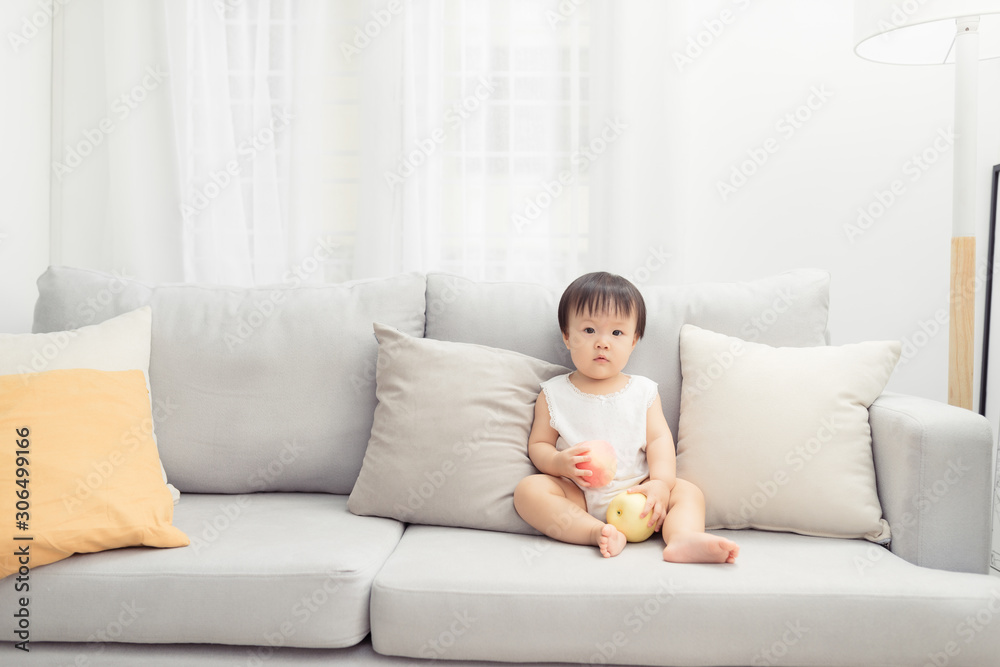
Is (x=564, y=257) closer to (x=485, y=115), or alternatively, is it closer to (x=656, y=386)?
(x=485, y=115)

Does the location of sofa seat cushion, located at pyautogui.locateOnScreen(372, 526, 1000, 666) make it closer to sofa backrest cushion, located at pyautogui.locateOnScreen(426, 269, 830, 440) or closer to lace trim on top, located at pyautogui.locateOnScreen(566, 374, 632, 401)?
lace trim on top, located at pyautogui.locateOnScreen(566, 374, 632, 401)

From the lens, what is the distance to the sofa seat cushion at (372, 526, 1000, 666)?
1110mm

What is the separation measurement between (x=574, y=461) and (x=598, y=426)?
0.47 ft

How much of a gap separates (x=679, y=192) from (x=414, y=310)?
40.6 inches

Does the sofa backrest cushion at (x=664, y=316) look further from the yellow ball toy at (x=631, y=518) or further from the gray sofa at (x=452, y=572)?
the yellow ball toy at (x=631, y=518)

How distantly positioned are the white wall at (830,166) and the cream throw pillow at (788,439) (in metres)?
0.88

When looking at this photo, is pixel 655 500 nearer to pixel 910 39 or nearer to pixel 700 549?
pixel 700 549

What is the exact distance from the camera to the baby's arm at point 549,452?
1.38 metres

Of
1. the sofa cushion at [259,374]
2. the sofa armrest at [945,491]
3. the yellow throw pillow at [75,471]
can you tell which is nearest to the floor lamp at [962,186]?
the sofa armrest at [945,491]

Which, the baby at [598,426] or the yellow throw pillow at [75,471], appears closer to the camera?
the yellow throw pillow at [75,471]

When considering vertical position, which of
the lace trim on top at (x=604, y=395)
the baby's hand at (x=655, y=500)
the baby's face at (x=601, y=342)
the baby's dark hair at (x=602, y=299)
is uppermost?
the baby's dark hair at (x=602, y=299)

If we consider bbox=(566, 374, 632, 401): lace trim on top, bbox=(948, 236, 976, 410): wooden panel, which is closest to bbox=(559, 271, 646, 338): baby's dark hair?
bbox=(566, 374, 632, 401): lace trim on top

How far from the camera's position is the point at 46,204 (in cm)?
236

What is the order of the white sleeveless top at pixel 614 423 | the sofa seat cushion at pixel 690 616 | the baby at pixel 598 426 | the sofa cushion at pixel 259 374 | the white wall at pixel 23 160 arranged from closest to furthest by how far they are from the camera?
the sofa seat cushion at pixel 690 616
the baby at pixel 598 426
the white sleeveless top at pixel 614 423
the sofa cushion at pixel 259 374
the white wall at pixel 23 160
